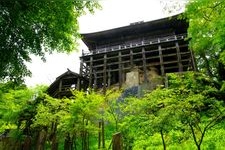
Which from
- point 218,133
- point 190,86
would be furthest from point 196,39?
point 218,133

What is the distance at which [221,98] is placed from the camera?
20.8 metres

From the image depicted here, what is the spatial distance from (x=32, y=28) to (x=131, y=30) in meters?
29.0

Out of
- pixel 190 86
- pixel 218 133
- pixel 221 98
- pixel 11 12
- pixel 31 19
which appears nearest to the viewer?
pixel 11 12

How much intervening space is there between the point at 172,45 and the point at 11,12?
28.0 meters

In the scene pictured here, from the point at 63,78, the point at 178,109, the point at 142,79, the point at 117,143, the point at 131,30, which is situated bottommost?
the point at 117,143

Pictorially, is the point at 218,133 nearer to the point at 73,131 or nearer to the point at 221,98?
the point at 221,98

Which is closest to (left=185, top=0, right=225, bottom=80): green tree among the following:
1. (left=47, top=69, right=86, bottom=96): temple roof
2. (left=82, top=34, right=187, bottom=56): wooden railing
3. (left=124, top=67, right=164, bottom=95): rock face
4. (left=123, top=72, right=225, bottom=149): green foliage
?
(left=123, top=72, right=225, bottom=149): green foliage

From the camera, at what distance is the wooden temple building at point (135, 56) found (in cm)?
3369

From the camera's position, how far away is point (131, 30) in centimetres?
3844

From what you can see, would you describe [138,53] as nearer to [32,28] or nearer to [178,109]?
[178,109]

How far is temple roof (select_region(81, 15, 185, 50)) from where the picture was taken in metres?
36.4

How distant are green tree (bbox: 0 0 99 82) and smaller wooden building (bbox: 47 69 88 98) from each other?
69.6 ft

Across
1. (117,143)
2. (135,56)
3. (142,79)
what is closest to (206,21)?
(117,143)

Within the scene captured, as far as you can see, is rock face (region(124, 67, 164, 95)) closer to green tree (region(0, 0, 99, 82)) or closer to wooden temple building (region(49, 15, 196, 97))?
wooden temple building (region(49, 15, 196, 97))
